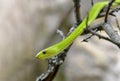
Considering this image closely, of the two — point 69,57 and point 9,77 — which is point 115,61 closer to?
point 69,57

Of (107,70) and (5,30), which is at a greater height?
(5,30)

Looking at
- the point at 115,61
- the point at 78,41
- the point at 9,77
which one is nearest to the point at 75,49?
the point at 78,41

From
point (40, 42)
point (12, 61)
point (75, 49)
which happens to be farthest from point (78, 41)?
point (12, 61)

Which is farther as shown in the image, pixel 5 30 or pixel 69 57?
pixel 69 57

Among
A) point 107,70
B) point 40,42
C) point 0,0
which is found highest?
point 0,0

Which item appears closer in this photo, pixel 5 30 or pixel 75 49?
pixel 5 30

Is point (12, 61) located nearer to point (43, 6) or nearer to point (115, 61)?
point (43, 6)
